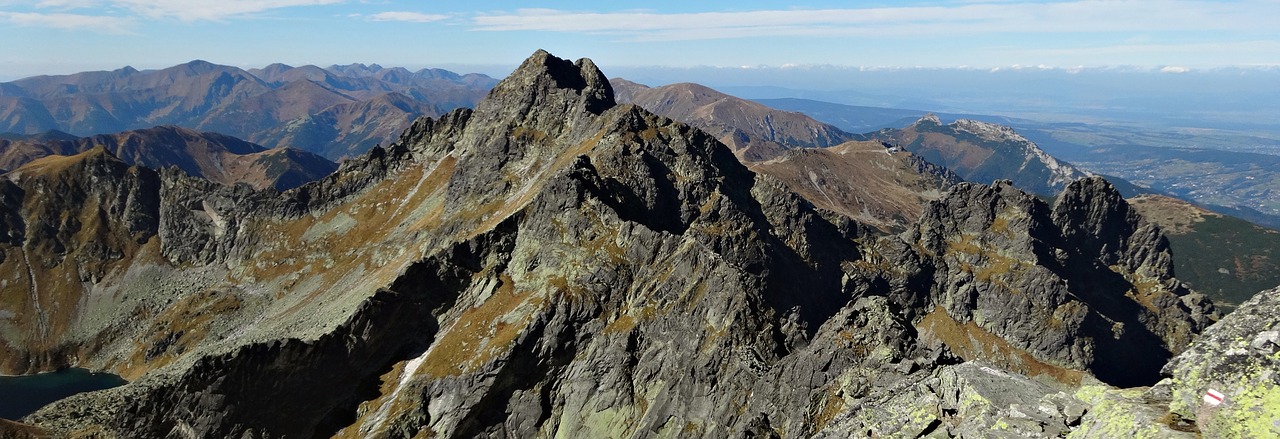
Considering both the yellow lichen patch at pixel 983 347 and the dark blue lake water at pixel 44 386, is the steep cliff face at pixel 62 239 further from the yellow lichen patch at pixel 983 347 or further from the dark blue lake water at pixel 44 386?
the yellow lichen patch at pixel 983 347

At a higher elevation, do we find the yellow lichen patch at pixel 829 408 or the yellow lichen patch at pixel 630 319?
the yellow lichen patch at pixel 829 408

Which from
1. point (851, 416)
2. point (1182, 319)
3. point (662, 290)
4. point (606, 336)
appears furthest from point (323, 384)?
point (1182, 319)

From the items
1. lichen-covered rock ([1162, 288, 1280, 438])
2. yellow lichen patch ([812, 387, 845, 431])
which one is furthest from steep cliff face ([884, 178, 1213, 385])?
lichen-covered rock ([1162, 288, 1280, 438])

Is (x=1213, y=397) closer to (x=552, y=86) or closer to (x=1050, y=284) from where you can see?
(x=1050, y=284)

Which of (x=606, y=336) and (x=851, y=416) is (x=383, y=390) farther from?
(x=851, y=416)

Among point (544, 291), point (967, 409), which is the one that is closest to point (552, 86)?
point (544, 291)

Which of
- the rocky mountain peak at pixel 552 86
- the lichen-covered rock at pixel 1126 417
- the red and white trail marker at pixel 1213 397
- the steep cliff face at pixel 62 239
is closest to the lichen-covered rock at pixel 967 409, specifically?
the lichen-covered rock at pixel 1126 417
